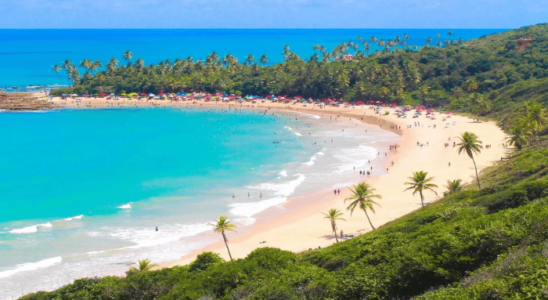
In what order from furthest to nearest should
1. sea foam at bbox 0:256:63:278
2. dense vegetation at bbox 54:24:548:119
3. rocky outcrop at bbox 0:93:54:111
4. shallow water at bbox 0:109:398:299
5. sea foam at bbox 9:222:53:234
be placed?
rocky outcrop at bbox 0:93:54:111 < dense vegetation at bbox 54:24:548:119 < sea foam at bbox 9:222:53:234 < shallow water at bbox 0:109:398:299 < sea foam at bbox 0:256:63:278

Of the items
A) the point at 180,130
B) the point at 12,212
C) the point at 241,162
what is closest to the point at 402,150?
the point at 241,162

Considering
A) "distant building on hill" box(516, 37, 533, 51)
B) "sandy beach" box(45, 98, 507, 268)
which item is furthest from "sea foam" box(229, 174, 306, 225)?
"distant building on hill" box(516, 37, 533, 51)

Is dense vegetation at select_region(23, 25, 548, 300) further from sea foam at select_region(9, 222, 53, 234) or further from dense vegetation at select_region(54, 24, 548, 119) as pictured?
dense vegetation at select_region(54, 24, 548, 119)

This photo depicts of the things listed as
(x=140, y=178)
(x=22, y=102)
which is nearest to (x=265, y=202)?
(x=140, y=178)

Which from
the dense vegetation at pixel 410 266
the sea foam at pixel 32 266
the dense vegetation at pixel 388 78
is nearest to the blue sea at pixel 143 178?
the sea foam at pixel 32 266

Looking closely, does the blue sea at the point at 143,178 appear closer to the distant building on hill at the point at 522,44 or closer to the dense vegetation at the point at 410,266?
the dense vegetation at the point at 410,266

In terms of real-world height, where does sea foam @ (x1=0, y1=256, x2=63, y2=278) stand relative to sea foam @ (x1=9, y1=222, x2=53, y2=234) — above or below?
below

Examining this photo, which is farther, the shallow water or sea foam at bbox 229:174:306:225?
sea foam at bbox 229:174:306:225

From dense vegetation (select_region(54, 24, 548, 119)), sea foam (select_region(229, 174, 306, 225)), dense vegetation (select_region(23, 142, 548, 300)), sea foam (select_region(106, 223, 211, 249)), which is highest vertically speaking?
dense vegetation (select_region(54, 24, 548, 119))
